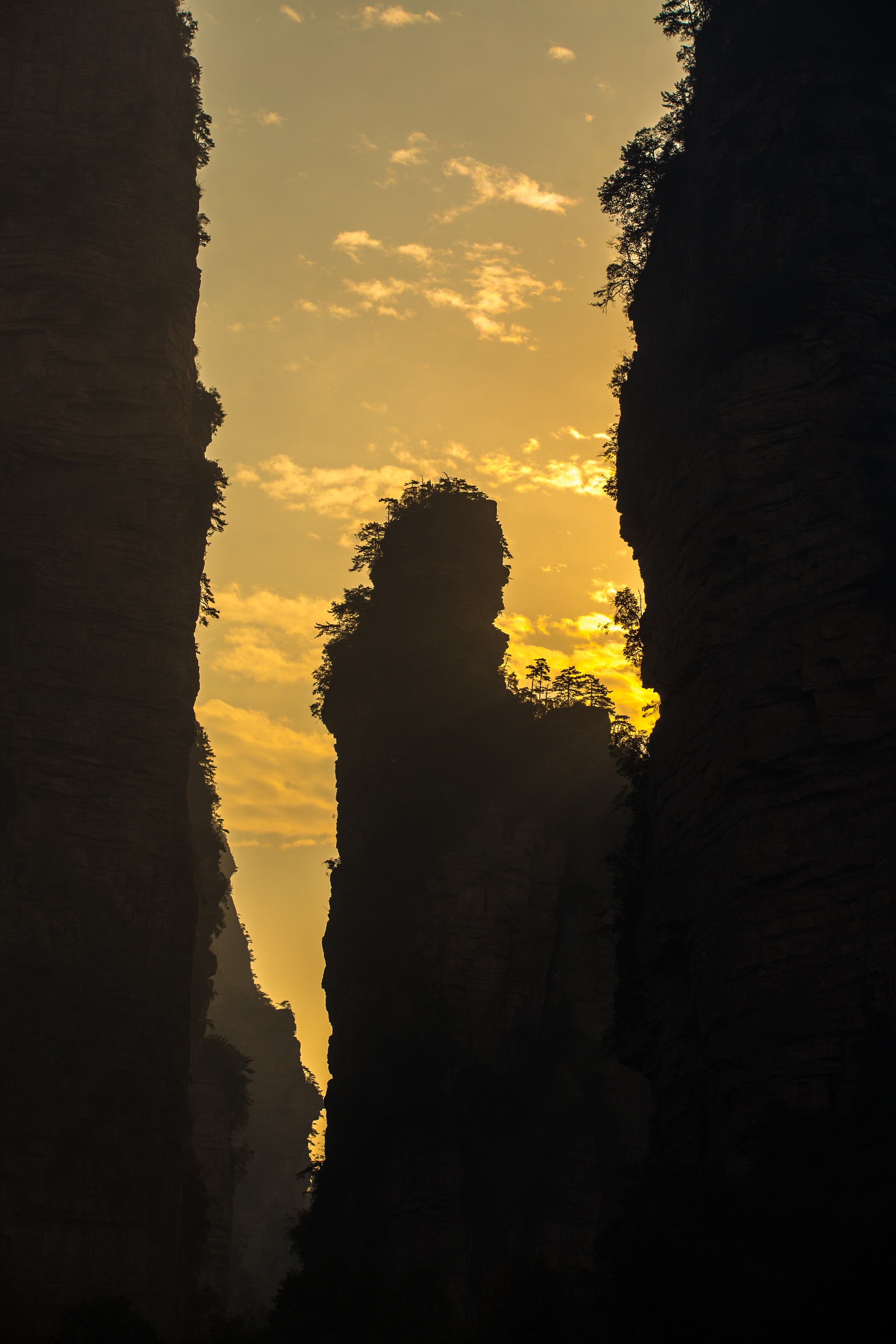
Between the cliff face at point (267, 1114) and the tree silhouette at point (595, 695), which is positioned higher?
the tree silhouette at point (595, 695)

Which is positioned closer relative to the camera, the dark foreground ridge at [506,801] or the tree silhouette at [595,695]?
the dark foreground ridge at [506,801]

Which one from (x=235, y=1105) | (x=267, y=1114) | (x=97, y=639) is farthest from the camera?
(x=267, y=1114)

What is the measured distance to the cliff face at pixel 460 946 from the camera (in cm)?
3888

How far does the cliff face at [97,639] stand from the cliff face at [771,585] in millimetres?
12606

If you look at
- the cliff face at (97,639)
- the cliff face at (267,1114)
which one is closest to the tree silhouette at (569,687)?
the cliff face at (97,639)

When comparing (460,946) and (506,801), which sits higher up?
(506,801)

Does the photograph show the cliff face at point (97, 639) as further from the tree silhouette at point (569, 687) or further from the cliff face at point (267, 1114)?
the cliff face at point (267, 1114)

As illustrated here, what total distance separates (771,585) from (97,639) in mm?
17663

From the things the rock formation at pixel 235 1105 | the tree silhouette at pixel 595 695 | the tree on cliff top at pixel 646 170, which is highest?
the tree on cliff top at pixel 646 170

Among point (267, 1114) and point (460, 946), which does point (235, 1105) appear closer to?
point (460, 946)

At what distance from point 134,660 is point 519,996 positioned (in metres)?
17.0

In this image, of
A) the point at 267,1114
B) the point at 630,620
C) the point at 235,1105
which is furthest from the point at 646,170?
the point at 267,1114

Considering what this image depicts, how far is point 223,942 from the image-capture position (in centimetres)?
9994

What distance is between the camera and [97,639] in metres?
34.4
